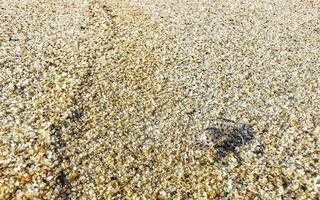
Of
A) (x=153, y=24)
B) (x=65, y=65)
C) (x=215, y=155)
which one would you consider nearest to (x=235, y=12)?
(x=153, y=24)

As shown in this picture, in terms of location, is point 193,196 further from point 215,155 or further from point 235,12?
point 235,12

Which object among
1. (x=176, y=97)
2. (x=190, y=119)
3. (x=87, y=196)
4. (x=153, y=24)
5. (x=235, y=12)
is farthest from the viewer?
(x=235, y=12)

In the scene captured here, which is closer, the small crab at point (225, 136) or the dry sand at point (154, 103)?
the dry sand at point (154, 103)

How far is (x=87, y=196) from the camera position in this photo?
10859 millimetres

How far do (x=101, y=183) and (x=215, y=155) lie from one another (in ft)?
12.0

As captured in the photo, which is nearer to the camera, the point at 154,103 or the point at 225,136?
the point at 225,136

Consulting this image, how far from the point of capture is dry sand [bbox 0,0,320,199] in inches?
456

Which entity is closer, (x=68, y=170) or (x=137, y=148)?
(x=68, y=170)

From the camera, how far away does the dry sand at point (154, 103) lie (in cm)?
1158

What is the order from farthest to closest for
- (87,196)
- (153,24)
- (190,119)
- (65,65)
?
1. (153,24)
2. (65,65)
3. (190,119)
4. (87,196)

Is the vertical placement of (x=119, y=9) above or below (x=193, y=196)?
above

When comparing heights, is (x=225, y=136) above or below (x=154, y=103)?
below

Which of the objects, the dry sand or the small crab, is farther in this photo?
the small crab

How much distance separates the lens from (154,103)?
1497 cm
